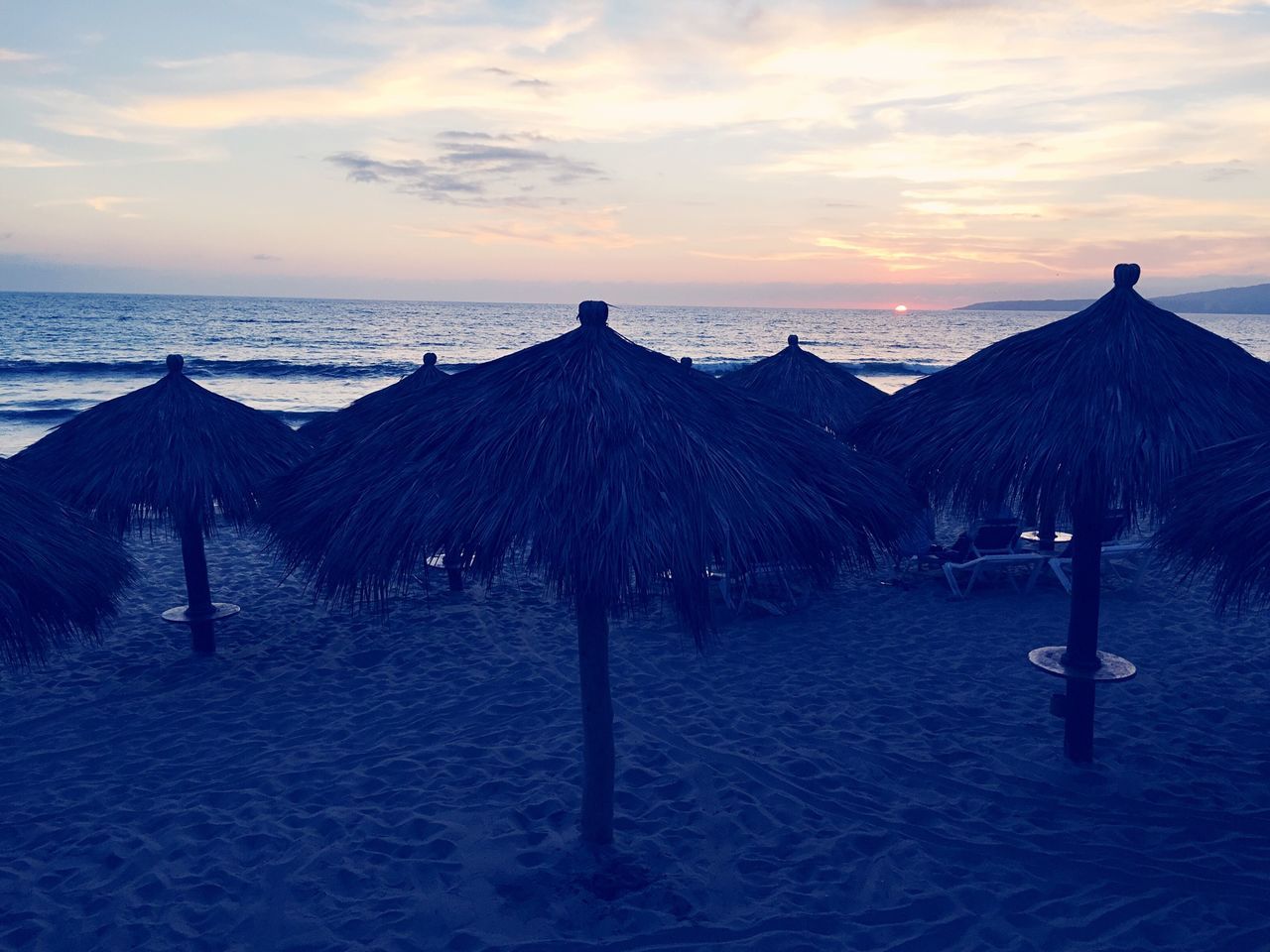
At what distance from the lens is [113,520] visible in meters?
7.43

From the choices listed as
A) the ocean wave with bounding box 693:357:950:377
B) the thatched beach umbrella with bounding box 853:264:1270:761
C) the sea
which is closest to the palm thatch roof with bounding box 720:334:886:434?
the sea

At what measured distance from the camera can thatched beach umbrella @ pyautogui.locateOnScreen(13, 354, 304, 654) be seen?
741cm

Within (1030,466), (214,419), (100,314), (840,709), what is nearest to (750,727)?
(840,709)

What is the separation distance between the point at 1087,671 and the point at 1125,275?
2.61 meters

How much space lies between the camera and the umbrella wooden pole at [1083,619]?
18.0ft

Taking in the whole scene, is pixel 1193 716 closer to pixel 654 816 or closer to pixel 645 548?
pixel 654 816

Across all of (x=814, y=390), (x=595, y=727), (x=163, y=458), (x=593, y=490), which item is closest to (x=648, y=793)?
(x=595, y=727)

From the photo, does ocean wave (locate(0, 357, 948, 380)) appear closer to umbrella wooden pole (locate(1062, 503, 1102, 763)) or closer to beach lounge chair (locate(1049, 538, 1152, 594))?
beach lounge chair (locate(1049, 538, 1152, 594))

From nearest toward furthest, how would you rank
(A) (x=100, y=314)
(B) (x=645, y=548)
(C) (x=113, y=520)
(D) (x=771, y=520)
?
(B) (x=645, y=548) < (D) (x=771, y=520) < (C) (x=113, y=520) < (A) (x=100, y=314)

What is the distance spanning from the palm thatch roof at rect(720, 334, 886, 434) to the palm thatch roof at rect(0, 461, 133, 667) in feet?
30.4

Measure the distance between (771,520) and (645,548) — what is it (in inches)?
25.7

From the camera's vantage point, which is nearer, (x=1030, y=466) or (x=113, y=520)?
(x=1030, y=466)

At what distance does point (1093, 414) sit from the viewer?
16.2 ft

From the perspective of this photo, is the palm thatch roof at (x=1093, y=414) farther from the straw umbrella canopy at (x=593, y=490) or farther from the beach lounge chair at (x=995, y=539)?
the beach lounge chair at (x=995, y=539)
